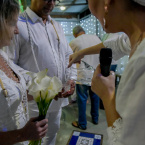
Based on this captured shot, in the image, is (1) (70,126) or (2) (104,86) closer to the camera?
(2) (104,86)

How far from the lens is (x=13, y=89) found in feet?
2.81

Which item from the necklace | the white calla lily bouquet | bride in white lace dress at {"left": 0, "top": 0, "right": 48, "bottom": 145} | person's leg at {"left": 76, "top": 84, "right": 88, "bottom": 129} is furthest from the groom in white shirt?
person's leg at {"left": 76, "top": 84, "right": 88, "bottom": 129}

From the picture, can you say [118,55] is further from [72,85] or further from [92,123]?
[92,123]

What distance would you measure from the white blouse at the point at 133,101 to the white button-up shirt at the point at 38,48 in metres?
1.02

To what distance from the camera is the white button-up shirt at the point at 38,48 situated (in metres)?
1.30

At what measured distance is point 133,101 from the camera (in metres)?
0.40

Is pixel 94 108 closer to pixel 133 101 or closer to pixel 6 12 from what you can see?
pixel 6 12

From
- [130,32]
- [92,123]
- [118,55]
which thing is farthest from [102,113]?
[130,32]

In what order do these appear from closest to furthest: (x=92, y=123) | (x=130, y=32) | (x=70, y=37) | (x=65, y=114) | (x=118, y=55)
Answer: (x=130, y=32) → (x=118, y=55) → (x=92, y=123) → (x=65, y=114) → (x=70, y=37)

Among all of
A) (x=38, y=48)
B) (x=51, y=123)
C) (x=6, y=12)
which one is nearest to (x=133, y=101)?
(x=6, y=12)

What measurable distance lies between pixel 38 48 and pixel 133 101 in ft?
3.55

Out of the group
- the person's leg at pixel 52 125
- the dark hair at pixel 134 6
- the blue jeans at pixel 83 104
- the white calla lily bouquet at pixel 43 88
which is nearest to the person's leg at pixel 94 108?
the blue jeans at pixel 83 104

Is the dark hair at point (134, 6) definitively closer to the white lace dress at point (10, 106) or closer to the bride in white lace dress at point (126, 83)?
the bride in white lace dress at point (126, 83)

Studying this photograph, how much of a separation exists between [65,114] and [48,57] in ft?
6.83
